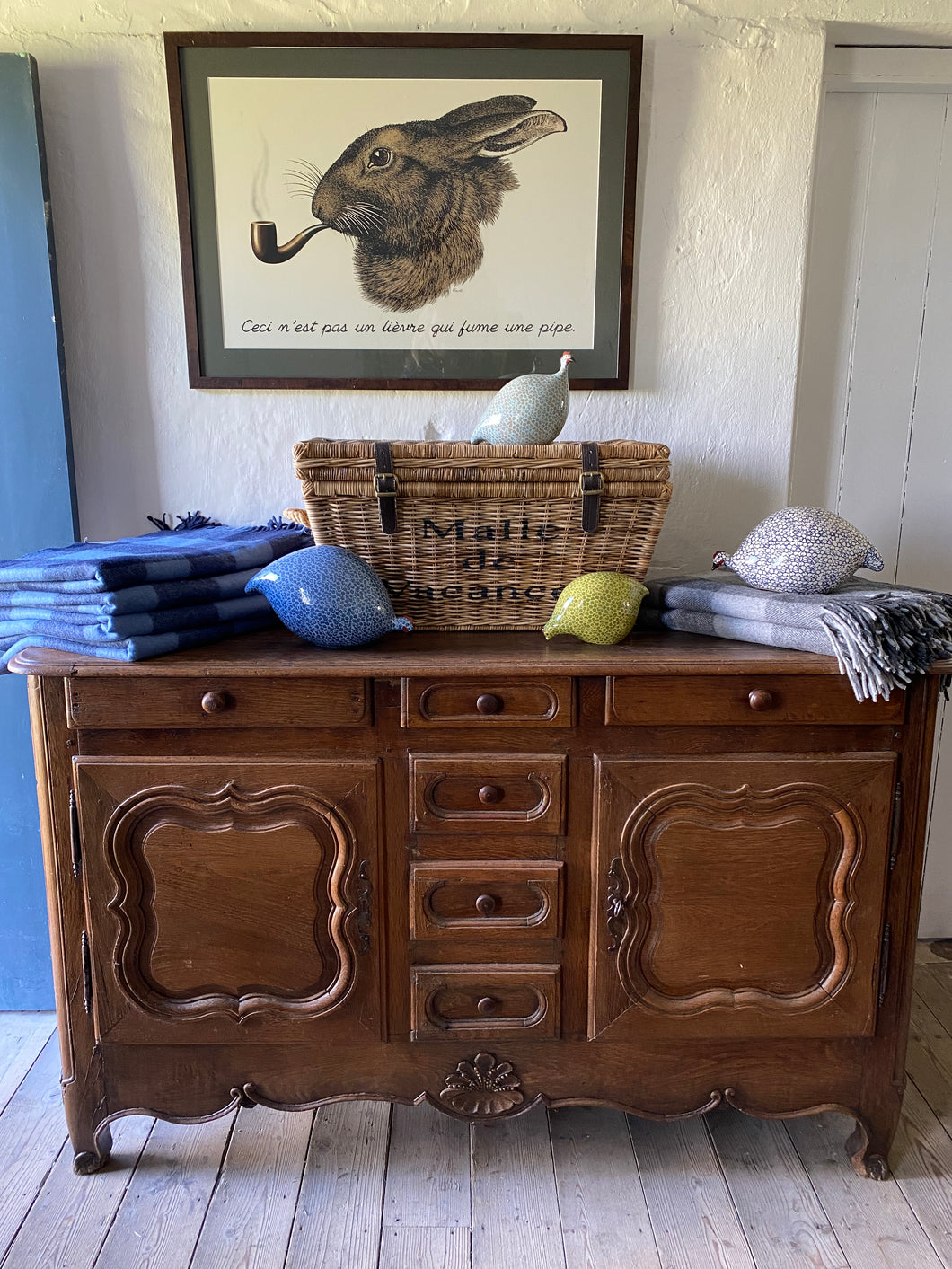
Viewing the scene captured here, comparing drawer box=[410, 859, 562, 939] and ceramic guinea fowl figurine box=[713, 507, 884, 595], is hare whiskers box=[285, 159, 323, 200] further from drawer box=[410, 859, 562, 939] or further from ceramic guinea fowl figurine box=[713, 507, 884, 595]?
drawer box=[410, 859, 562, 939]

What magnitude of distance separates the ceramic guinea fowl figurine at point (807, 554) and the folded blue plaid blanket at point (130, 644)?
0.91 m

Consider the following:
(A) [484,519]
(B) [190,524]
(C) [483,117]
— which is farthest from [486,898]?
(C) [483,117]

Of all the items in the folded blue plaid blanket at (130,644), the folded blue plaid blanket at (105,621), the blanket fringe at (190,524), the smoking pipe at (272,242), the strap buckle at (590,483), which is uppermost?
the smoking pipe at (272,242)

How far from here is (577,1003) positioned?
1397 millimetres

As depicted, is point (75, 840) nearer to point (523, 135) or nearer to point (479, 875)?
point (479, 875)

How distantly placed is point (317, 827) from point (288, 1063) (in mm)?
434

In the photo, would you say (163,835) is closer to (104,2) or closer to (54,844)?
(54,844)

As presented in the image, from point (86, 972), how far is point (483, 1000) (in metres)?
0.65

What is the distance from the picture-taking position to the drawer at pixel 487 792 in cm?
132

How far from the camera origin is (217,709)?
128 centimetres

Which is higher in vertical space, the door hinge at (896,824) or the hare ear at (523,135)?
the hare ear at (523,135)

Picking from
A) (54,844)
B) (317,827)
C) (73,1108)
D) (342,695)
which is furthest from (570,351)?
(73,1108)

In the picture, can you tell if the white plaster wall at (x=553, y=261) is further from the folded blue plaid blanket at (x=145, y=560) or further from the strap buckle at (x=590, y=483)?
the strap buckle at (x=590, y=483)

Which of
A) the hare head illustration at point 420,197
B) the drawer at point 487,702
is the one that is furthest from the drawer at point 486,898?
the hare head illustration at point 420,197
